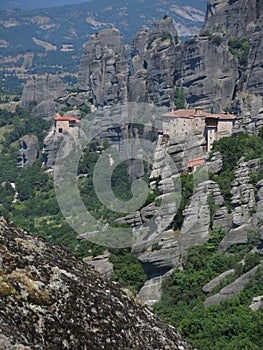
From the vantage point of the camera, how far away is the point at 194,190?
3972cm

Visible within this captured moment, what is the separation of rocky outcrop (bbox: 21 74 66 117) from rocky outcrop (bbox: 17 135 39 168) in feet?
39.9

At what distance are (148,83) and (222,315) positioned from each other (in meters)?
54.7

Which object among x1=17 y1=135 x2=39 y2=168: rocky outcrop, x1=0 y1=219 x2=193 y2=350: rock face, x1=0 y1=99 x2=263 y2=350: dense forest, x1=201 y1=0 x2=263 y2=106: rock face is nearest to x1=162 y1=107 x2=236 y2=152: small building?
x1=0 y1=99 x2=263 y2=350: dense forest

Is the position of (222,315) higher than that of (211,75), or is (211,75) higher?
(211,75)

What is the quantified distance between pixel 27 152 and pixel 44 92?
67.8 feet

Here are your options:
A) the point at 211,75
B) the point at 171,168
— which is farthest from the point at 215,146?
the point at 211,75

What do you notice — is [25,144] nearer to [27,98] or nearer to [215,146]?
[27,98]

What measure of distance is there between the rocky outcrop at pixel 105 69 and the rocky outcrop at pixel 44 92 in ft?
15.1

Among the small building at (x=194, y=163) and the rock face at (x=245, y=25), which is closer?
the small building at (x=194, y=163)

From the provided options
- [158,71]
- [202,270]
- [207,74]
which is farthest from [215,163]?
[158,71]

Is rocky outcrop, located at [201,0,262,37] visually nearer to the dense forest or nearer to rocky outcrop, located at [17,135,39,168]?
the dense forest

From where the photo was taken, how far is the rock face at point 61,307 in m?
5.44

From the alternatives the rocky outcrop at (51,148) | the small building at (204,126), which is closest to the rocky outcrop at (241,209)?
the small building at (204,126)

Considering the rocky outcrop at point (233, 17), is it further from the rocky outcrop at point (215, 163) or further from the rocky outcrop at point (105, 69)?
the rocky outcrop at point (215, 163)
